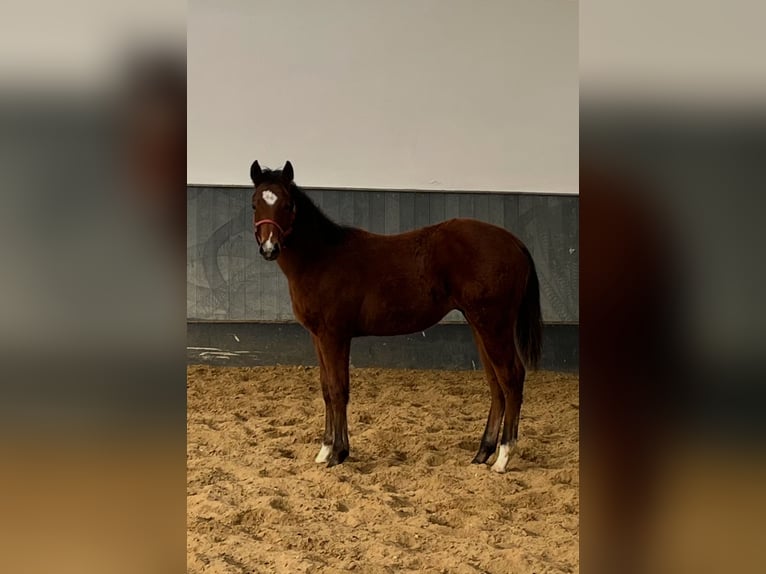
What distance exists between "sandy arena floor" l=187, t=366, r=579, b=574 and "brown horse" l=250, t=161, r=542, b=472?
0.51ft

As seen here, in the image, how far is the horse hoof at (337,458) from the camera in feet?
6.32

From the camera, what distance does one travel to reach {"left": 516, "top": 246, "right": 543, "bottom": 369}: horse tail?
2.01 m

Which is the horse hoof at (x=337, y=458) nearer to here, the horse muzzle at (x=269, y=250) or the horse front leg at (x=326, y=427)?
the horse front leg at (x=326, y=427)

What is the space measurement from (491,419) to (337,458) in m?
0.52

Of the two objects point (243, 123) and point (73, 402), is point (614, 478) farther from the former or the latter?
point (243, 123)

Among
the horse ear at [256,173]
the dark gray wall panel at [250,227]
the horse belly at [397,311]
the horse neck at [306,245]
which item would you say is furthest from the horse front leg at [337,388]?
the dark gray wall panel at [250,227]

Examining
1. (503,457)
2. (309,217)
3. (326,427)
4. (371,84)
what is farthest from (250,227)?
(503,457)

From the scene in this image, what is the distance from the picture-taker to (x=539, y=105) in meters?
3.13

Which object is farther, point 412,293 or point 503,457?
point 412,293

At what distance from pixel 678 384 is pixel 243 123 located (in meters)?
2.94

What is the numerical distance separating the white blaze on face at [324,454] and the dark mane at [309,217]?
0.65 m

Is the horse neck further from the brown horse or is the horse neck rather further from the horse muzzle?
the horse muzzle

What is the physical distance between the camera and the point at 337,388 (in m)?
1.97

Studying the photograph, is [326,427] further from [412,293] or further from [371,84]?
[371,84]
